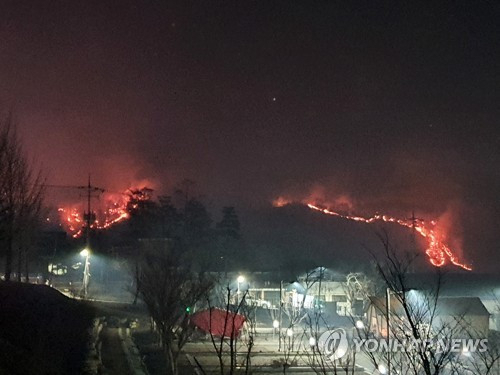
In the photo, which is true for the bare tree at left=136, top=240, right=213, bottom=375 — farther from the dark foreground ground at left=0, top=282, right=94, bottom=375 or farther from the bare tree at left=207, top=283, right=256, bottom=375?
the dark foreground ground at left=0, top=282, right=94, bottom=375

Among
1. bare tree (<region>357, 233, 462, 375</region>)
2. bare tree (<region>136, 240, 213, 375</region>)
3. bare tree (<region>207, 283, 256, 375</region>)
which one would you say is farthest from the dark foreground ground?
bare tree (<region>357, 233, 462, 375</region>)

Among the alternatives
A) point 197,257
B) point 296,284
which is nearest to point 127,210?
point 197,257

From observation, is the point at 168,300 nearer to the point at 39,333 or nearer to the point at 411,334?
the point at 39,333

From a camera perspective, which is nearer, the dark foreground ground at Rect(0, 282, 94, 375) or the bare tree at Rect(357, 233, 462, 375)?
the bare tree at Rect(357, 233, 462, 375)

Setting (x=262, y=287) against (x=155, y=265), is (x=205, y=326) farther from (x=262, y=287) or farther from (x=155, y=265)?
(x=262, y=287)

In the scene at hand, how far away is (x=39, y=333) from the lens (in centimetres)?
1409

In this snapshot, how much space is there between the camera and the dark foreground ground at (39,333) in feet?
35.1

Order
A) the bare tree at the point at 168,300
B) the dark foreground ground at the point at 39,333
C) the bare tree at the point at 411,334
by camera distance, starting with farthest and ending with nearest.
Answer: the bare tree at the point at 168,300 < the dark foreground ground at the point at 39,333 < the bare tree at the point at 411,334

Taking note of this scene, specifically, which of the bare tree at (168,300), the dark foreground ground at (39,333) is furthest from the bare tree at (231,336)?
the dark foreground ground at (39,333)

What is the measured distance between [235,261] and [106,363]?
25863 mm

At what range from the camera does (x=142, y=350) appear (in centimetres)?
2166

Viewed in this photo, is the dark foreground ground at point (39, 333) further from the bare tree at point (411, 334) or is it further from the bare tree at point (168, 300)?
the bare tree at point (411, 334)

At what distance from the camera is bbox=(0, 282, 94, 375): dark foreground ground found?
10.7 m

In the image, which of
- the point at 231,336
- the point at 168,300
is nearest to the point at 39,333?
the point at 168,300
